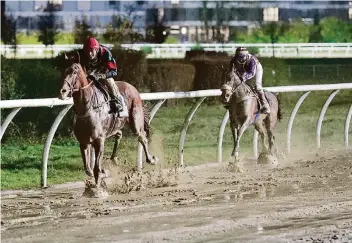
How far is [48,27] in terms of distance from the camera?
29641 millimetres

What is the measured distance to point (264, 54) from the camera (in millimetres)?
23703

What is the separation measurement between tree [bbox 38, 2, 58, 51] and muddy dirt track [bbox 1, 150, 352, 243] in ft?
62.4

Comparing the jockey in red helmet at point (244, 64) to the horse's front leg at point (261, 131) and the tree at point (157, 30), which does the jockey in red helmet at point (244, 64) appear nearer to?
the horse's front leg at point (261, 131)

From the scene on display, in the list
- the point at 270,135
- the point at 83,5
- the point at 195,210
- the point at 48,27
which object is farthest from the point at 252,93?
the point at 48,27

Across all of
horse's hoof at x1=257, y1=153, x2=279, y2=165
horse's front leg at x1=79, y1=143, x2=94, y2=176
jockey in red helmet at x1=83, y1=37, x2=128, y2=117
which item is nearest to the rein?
jockey in red helmet at x1=83, y1=37, x2=128, y2=117

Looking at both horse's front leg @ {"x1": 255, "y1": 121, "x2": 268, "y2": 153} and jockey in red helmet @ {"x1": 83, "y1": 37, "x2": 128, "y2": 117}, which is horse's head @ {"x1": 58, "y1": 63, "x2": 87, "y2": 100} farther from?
horse's front leg @ {"x1": 255, "y1": 121, "x2": 268, "y2": 153}

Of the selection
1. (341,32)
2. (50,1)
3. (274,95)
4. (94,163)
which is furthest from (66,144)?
(50,1)

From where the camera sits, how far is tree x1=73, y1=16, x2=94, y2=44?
1026 inches

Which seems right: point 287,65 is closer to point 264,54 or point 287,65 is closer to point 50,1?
point 264,54

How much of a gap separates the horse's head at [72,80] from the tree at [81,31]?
17.6m

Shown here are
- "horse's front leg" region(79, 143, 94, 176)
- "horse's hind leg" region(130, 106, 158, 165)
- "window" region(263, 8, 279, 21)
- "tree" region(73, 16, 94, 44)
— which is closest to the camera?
"horse's front leg" region(79, 143, 94, 176)

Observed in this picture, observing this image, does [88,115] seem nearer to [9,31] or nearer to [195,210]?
[195,210]

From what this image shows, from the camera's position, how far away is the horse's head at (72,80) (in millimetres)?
7996

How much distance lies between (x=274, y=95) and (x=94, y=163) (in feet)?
13.4
